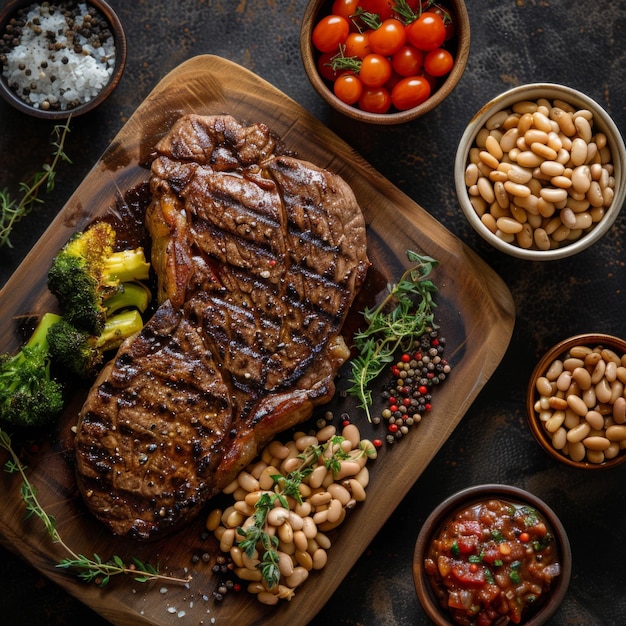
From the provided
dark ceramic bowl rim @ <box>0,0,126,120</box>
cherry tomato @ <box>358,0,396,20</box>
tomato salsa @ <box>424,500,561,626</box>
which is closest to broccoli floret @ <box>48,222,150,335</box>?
dark ceramic bowl rim @ <box>0,0,126,120</box>

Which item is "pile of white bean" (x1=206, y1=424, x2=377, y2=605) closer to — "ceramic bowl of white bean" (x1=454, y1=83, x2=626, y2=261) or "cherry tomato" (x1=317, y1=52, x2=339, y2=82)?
"ceramic bowl of white bean" (x1=454, y1=83, x2=626, y2=261)

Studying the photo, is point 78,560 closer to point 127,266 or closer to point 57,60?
point 127,266

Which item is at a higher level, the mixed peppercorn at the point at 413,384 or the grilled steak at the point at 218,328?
the grilled steak at the point at 218,328

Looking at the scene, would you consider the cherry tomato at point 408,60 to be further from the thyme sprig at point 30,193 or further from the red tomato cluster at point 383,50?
the thyme sprig at point 30,193

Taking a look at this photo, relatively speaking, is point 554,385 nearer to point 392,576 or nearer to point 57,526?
point 392,576

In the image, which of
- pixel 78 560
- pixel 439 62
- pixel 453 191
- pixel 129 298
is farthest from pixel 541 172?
pixel 78 560

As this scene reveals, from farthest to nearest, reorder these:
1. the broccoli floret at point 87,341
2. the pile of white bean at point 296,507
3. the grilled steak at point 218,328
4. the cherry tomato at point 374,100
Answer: the cherry tomato at point 374,100 → the pile of white bean at point 296,507 → the broccoli floret at point 87,341 → the grilled steak at point 218,328

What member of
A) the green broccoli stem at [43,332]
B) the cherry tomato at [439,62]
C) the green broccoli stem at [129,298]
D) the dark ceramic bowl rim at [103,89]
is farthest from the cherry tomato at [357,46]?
the green broccoli stem at [43,332]
